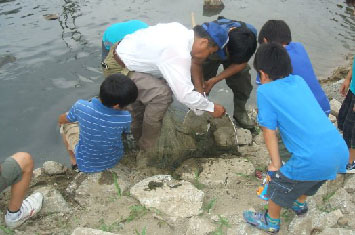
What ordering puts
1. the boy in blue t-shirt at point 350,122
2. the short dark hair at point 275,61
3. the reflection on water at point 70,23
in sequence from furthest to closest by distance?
the reflection on water at point 70,23
the boy in blue t-shirt at point 350,122
the short dark hair at point 275,61

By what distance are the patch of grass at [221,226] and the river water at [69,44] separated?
2761 millimetres

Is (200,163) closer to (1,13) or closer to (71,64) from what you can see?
(71,64)

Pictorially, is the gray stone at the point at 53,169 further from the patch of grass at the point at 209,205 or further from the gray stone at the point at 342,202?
the gray stone at the point at 342,202

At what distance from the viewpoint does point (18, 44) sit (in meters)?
8.22

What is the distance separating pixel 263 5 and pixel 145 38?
8595mm

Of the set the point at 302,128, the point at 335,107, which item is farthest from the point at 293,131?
the point at 335,107

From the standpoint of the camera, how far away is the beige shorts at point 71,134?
396 centimetres

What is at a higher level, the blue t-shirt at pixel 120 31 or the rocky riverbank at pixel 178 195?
the blue t-shirt at pixel 120 31

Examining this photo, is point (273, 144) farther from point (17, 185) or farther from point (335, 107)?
point (335, 107)

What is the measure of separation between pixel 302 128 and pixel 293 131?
75 mm

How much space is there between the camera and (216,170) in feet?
12.9

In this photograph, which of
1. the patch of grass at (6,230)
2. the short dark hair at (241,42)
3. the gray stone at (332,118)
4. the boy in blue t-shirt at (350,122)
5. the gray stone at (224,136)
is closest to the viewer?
the patch of grass at (6,230)

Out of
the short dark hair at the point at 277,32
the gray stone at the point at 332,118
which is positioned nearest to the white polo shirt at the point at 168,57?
the short dark hair at the point at 277,32

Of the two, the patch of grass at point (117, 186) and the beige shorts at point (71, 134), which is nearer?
the patch of grass at point (117, 186)
